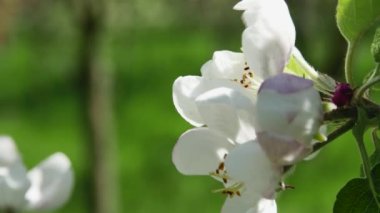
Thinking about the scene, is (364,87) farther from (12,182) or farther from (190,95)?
(12,182)

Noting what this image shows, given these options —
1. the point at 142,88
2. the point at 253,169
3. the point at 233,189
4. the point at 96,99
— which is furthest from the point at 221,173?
the point at 142,88

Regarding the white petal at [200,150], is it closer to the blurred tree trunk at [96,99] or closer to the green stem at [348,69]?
the green stem at [348,69]

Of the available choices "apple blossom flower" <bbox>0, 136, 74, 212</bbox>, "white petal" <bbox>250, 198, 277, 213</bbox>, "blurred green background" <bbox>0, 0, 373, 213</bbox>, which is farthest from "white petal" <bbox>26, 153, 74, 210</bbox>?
"blurred green background" <bbox>0, 0, 373, 213</bbox>

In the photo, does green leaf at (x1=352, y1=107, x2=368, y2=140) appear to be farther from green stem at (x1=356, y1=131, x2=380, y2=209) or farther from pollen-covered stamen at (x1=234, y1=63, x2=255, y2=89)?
pollen-covered stamen at (x1=234, y1=63, x2=255, y2=89)

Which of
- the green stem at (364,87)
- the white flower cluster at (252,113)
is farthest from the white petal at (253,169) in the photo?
the green stem at (364,87)

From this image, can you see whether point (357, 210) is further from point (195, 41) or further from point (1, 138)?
point (195, 41)

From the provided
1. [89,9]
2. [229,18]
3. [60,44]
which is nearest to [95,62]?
[89,9]
